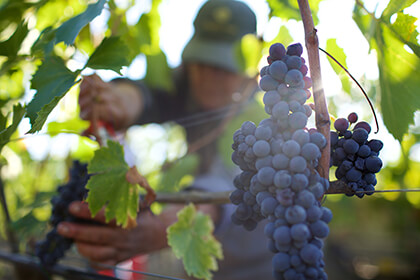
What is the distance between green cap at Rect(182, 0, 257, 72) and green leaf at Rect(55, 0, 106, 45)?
1.06m

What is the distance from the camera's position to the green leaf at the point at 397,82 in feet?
1.33

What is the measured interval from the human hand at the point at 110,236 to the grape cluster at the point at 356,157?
1.28ft

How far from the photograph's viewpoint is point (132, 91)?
50.8 inches

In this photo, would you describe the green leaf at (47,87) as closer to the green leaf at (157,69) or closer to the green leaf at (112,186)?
the green leaf at (112,186)

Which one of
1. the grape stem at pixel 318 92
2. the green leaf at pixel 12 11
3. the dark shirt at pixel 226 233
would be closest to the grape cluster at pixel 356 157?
the grape stem at pixel 318 92

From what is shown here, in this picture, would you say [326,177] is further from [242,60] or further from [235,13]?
[235,13]

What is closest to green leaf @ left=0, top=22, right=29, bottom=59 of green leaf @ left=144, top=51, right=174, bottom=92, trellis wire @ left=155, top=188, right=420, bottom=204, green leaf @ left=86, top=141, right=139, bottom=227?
green leaf @ left=86, top=141, right=139, bottom=227

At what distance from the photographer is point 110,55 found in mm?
427

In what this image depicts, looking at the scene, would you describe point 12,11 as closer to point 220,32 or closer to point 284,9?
point 284,9

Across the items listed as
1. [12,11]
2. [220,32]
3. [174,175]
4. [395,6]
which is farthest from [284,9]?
[220,32]

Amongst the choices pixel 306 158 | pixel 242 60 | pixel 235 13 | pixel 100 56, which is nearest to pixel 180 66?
pixel 235 13

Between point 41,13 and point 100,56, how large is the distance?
23.7 inches

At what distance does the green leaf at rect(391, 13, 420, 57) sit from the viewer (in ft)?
1.20

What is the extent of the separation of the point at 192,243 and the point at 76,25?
0.37 m
